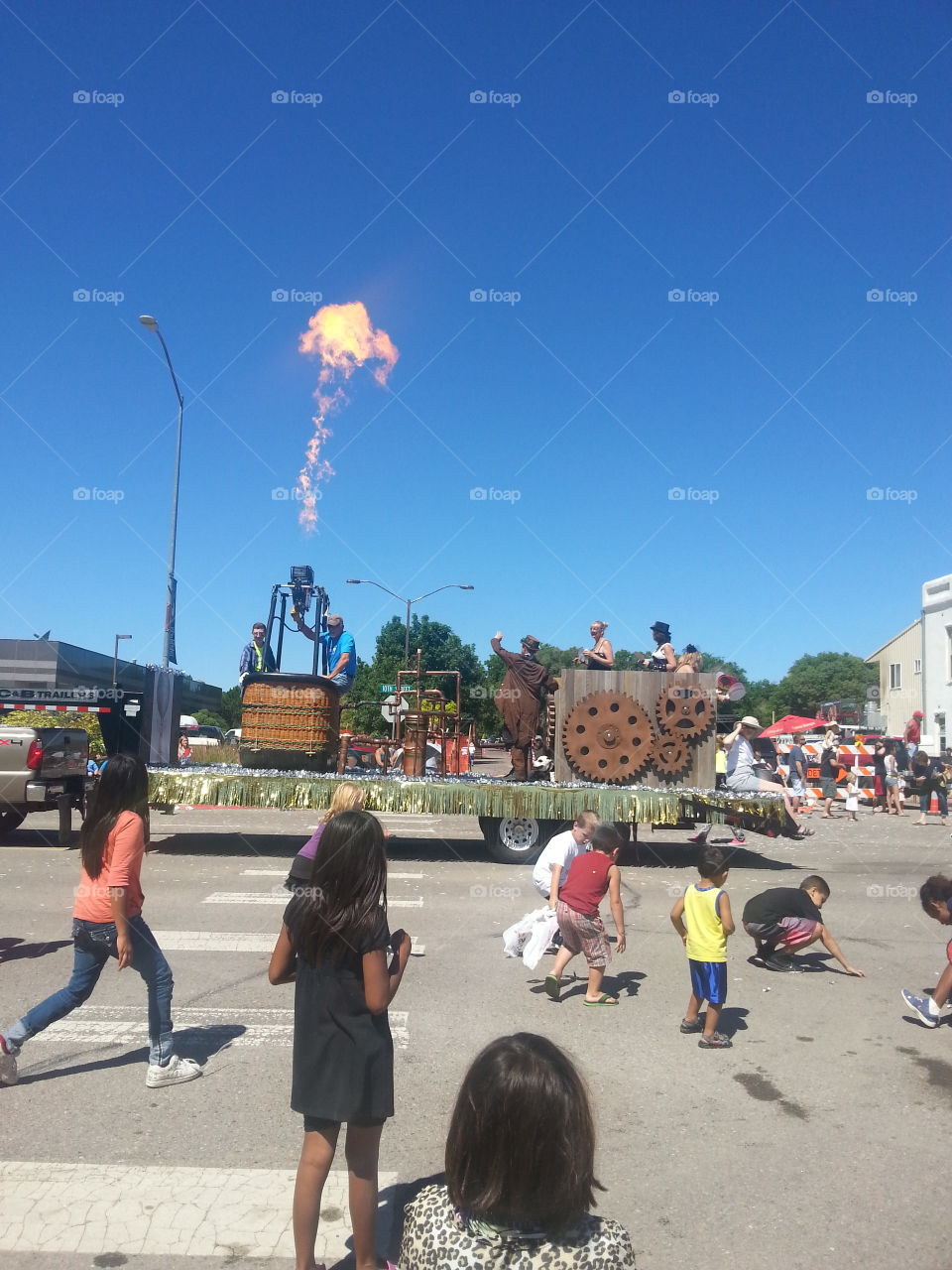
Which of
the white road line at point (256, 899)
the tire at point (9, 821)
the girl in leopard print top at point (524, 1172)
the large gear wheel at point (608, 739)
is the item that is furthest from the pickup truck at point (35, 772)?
the girl in leopard print top at point (524, 1172)

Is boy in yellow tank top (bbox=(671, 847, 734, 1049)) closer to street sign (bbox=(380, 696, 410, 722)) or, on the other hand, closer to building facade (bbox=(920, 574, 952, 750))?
street sign (bbox=(380, 696, 410, 722))

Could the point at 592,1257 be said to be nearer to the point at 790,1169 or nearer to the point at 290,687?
the point at 790,1169

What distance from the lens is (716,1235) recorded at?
3725mm

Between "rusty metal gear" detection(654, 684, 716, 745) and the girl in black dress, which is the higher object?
"rusty metal gear" detection(654, 684, 716, 745)

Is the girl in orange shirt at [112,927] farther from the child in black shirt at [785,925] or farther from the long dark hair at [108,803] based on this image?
the child in black shirt at [785,925]

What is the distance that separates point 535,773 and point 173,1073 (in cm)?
887

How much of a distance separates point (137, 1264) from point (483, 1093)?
86.1 inches

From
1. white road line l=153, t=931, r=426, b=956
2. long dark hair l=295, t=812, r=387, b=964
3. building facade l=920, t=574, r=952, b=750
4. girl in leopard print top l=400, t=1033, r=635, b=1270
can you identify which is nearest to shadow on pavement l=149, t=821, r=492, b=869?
white road line l=153, t=931, r=426, b=956

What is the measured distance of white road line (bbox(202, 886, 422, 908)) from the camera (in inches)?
405

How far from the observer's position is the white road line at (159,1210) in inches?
141

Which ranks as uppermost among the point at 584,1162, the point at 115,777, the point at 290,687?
the point at 290,687

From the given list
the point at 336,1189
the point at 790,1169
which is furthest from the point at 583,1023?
the point at 336,1189

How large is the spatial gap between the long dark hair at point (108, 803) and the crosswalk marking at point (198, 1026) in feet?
4.98

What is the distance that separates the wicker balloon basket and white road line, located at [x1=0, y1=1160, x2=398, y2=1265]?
29.7ft
